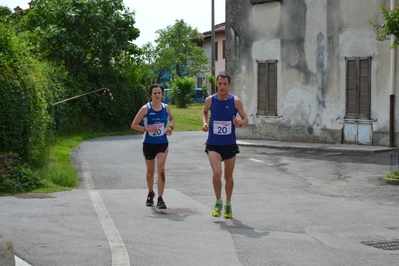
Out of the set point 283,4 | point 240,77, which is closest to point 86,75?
point 240,77

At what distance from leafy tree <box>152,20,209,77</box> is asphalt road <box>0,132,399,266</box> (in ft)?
164

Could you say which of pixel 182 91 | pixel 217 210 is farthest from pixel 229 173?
pixel 182 91

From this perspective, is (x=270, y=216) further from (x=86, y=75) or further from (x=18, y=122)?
(x=86, y=75)

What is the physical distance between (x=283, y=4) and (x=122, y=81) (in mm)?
12662

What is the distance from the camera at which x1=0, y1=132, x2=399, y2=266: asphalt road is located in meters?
7.20

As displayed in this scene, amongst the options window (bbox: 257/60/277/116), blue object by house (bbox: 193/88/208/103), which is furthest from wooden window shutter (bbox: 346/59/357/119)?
blue object by house (bbox: 193/88/208/103)

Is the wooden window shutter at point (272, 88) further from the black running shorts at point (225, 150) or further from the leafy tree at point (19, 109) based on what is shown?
the black running shorts at point (225, 150)

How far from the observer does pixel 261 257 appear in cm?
715

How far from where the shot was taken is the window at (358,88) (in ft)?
67.9

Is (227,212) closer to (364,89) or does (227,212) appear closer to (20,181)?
(20,181)

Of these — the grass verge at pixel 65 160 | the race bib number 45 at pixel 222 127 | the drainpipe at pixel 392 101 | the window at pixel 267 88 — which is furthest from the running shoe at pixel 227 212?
the window at pixel 267 88

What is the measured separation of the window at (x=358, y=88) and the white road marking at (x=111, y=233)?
1048cm

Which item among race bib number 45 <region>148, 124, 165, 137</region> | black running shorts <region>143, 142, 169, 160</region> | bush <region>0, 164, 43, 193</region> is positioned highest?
race bib number 45 <region>148, 124, 165, 137</region>

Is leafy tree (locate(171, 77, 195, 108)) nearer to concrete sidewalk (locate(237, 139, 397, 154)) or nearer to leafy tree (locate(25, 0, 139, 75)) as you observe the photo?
leafy tree (locate(25, 0, 139, 75))
